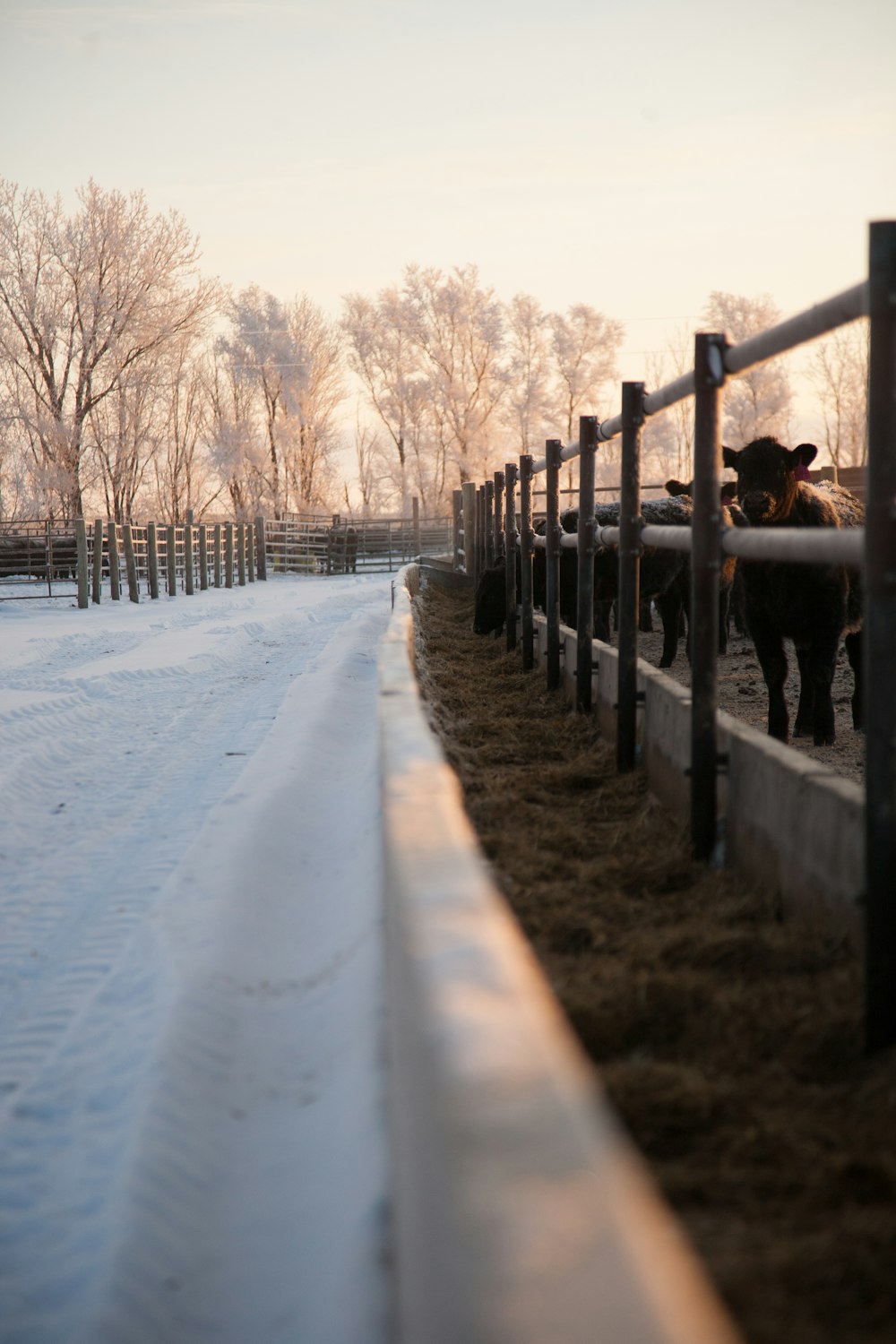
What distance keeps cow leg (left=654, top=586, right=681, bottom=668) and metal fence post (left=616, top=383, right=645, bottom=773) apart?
5.52 meters

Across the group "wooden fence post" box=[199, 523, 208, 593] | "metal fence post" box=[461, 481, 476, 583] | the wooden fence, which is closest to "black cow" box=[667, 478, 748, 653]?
"metal fence post" box=[461, 481, 476, 583]

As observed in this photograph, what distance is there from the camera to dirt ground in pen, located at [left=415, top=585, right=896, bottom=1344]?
1.34 m

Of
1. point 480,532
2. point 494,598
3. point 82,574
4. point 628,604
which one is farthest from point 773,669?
point 82,574

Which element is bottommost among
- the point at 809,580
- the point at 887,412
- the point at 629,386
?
the point at 809,580

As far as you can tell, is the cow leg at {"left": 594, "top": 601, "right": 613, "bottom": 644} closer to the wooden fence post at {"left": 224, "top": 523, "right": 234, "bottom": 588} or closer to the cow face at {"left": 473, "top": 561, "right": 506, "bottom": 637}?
the cow face at {"left": 473, "top": 561, "right": 506, "bottom": 637}

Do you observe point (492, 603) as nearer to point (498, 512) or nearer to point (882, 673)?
point (498, 512)

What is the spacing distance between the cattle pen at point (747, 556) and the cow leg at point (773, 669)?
3.10 ft

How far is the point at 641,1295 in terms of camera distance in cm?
73

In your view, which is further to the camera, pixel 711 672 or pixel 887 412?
pixel 711 672

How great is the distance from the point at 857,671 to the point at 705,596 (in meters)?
3.61

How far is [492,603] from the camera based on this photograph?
36.5 feet

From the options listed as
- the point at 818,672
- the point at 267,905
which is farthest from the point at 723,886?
the point at 818,672

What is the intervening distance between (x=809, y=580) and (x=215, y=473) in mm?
47573

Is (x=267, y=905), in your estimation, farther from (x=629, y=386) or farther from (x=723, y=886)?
(x=629, y=386)
